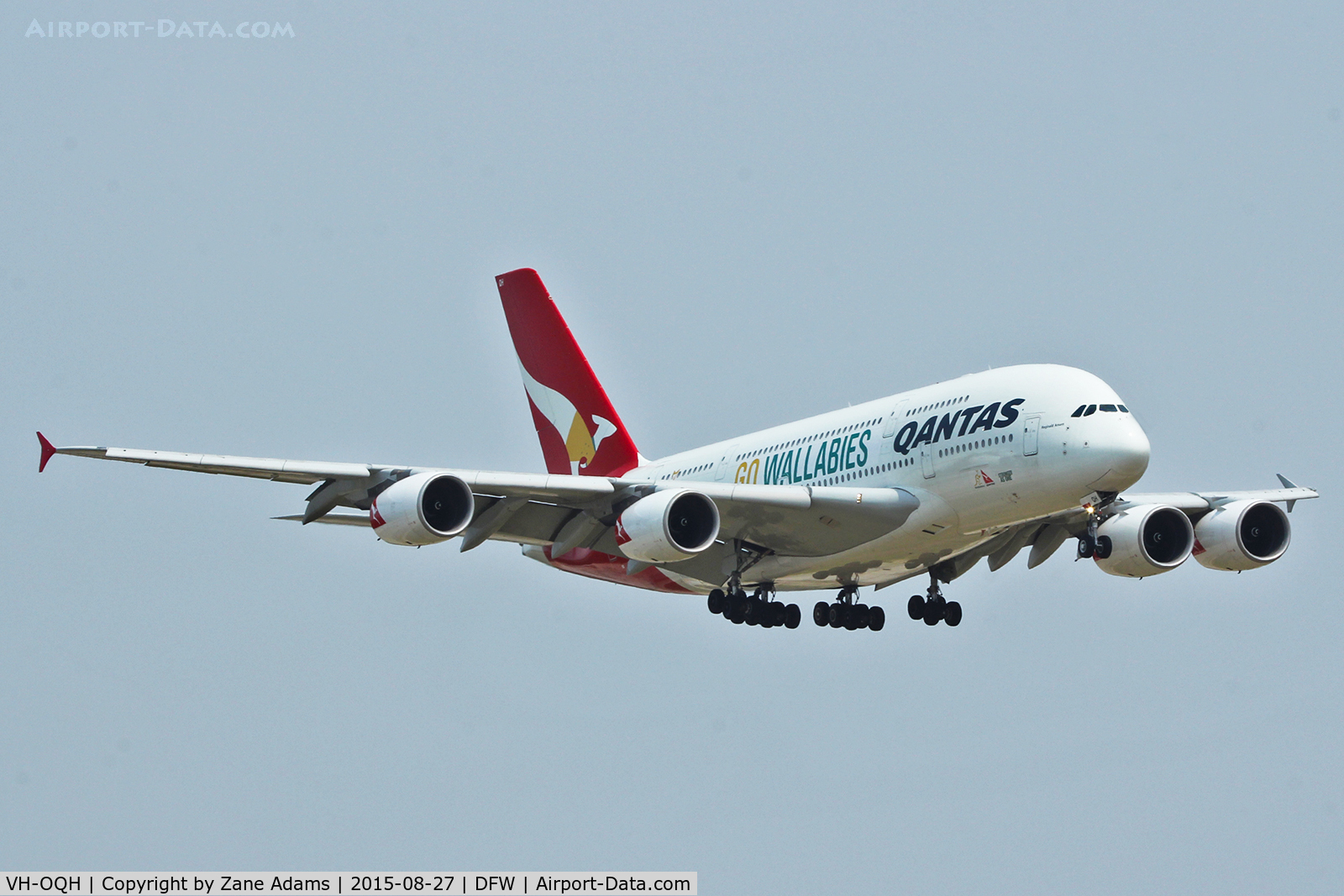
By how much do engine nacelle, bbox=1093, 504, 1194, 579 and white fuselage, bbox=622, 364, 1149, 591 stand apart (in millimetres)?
3227

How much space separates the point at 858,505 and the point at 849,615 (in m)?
6.18

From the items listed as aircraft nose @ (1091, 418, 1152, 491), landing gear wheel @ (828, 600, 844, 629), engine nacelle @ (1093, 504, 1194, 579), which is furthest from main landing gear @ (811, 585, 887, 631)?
aircraft nose @ (1091, 418, 1152, 491)

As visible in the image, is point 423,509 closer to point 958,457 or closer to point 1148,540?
point 958,457

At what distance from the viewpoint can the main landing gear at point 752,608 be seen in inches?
1425

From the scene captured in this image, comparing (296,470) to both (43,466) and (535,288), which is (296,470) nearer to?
(43,466)

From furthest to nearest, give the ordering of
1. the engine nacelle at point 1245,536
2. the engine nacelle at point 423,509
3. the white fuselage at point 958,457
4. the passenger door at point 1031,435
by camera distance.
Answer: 1. the engine nacelle at point 1245,536
2. the engine nacelle at point 423,509
3. the passenger door at point 1031,435
4. the white fuselage at point 958,457

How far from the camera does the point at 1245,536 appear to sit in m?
35.6

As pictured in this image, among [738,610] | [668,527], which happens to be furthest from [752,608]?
[668,527]

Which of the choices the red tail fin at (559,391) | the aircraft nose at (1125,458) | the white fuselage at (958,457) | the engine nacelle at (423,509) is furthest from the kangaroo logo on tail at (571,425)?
the aircraft nose at (1125,458)

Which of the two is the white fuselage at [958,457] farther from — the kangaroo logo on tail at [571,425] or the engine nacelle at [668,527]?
the kangaroo logo on tail at [571,425]

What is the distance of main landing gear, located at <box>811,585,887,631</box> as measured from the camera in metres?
38.0

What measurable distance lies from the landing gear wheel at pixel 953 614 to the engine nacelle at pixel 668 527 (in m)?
7.48

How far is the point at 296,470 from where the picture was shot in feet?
102

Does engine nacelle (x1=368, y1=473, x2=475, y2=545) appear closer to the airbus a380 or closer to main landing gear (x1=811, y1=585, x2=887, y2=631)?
the airbus a380
